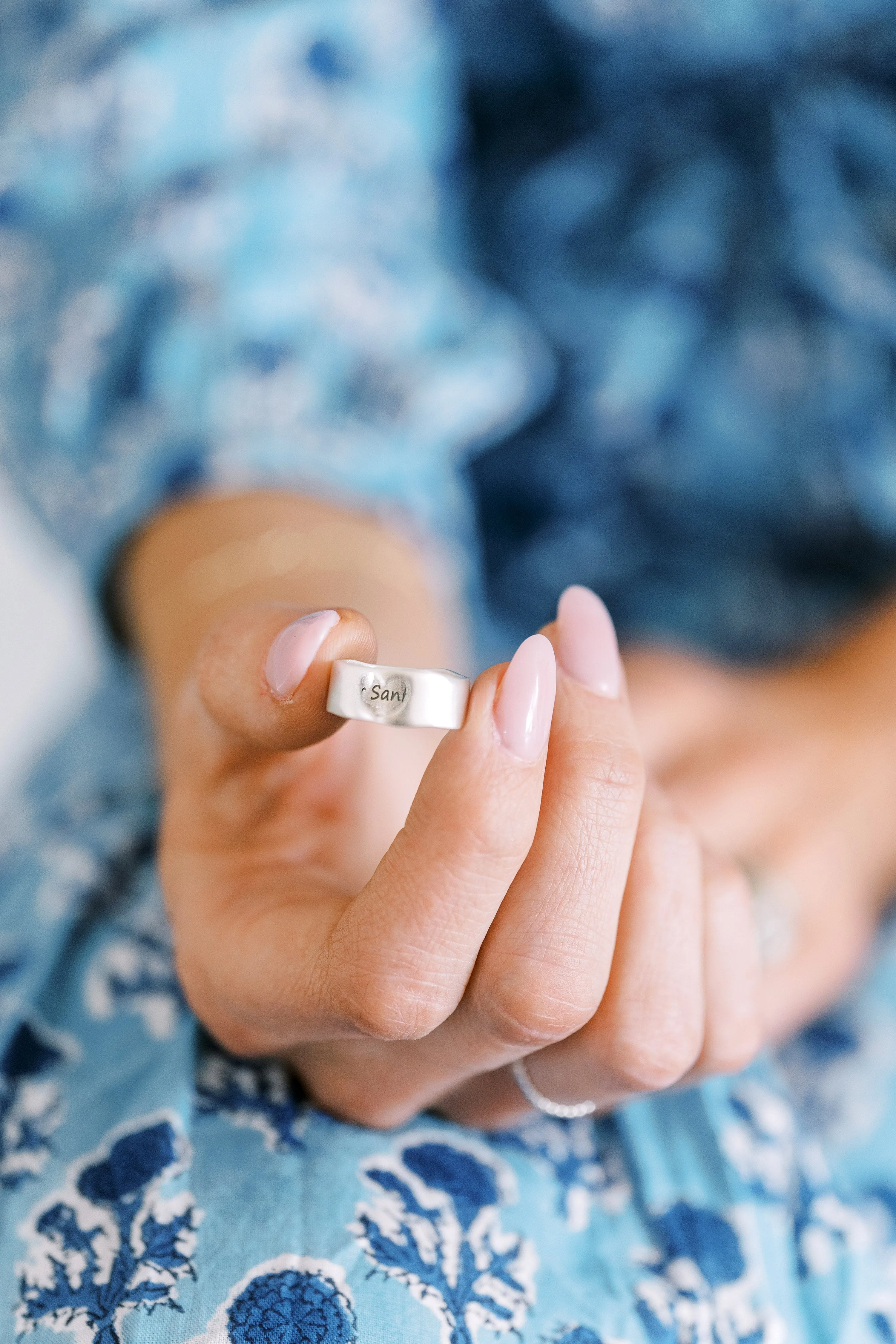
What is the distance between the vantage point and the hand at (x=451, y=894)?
27cm

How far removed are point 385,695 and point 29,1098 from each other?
225mm

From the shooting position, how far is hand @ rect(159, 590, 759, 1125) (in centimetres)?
27

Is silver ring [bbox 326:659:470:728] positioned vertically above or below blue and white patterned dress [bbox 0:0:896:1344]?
above

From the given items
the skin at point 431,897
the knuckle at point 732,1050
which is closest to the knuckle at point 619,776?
the skin at point 431,897

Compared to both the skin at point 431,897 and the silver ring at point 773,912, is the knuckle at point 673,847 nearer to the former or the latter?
the skin at point 431,897

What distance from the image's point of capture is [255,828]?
0.36 meters

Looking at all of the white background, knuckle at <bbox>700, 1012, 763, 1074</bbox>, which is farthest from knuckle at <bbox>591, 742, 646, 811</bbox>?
the white background

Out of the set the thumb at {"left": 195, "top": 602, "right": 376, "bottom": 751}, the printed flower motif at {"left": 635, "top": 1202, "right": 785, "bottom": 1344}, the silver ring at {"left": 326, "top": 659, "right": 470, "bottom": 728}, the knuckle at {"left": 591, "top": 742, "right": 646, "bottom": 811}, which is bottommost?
the printed flower motif at {"left": 635, "top": 1202, "right": 785, "bottom": 1344}

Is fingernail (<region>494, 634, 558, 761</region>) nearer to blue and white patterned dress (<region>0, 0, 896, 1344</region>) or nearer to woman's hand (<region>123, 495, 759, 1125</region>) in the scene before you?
woman's hand (<region>123, 495, 759, 1125</region>)

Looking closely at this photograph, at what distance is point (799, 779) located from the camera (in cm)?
57

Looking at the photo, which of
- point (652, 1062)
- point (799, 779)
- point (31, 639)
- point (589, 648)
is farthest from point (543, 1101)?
point (31, 639)

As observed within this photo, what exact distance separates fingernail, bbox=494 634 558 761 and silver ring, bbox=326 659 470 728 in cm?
1

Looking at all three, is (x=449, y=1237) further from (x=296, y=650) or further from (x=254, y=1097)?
(x=296, y=650)

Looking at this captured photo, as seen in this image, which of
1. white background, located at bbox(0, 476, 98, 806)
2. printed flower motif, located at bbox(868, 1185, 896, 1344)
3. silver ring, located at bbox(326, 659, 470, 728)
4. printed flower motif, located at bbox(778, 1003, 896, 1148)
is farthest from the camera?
white background, located at bbox(0, 476, 98, 806)
